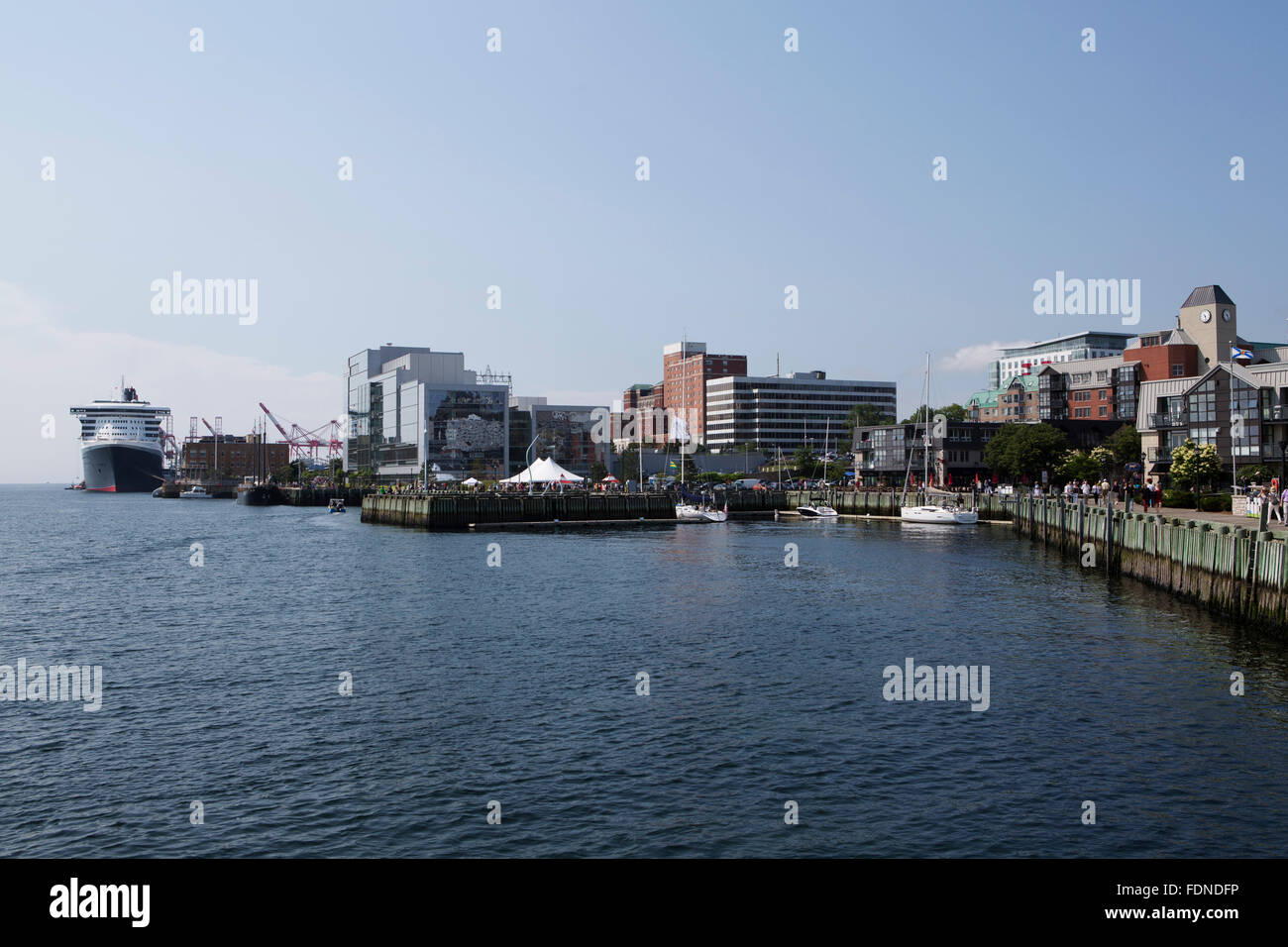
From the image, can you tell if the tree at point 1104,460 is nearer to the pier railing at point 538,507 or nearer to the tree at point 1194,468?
the pier railing at point 538,507

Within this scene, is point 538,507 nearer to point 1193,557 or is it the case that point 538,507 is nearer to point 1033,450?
→ point 1033,450

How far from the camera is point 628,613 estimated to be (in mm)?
46344

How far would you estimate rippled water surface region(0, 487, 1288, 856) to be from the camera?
1894 cm

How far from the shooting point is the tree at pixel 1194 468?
84.5m

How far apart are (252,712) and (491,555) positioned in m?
47.9

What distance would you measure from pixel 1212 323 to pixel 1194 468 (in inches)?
2404

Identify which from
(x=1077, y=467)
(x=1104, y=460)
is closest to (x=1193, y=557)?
(x=1104, y=460)

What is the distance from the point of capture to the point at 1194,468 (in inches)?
3322

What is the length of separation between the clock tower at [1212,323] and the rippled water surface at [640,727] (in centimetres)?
9752

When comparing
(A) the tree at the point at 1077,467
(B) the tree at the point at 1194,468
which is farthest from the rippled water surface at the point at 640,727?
(A) the tree at the point at 1077,467

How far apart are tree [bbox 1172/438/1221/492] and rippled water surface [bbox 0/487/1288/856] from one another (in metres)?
37.0

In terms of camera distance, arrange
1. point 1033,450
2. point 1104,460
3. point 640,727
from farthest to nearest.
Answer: point 1033,450 → point 1104,460 → point 640,727
